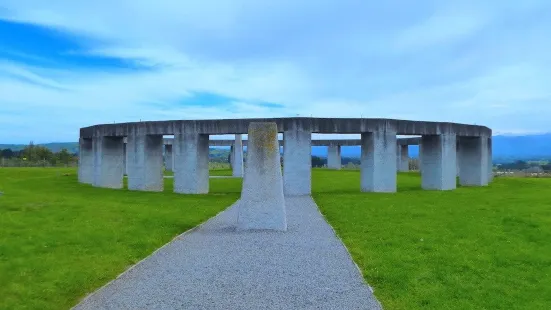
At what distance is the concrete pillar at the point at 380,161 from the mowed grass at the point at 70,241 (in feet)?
39.6

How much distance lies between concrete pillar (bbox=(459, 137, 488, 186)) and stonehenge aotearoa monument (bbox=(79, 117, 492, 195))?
0.42 feet

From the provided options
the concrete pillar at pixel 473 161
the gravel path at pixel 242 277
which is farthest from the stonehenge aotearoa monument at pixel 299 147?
the gravel path at pixel 242 277

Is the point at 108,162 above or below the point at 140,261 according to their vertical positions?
above

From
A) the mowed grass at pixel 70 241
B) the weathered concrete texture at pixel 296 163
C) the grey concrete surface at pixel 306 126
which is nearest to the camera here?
the mowed grass at pixel 70 241

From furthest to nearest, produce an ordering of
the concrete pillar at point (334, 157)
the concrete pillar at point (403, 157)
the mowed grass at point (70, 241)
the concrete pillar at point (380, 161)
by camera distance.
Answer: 1. the concrete pillar at point (334, 157)
2. the concrete pillar at point (403, 157)
3. the concrete pillar at point (380, 161)
4. the mowed grass at point (70, 241)

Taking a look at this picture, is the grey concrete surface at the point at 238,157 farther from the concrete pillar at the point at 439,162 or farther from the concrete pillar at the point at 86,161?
the concrete pillar at the point at 439,162

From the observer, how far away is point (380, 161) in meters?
32.6

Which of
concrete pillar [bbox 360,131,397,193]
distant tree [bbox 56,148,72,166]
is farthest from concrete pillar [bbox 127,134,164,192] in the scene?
distant tree [bbox 56,148,72,166]

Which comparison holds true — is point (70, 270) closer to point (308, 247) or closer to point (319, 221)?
point (308, 247)

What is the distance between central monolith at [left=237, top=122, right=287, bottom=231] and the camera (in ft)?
55.2

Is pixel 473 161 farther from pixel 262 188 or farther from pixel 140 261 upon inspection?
pixel 140 261

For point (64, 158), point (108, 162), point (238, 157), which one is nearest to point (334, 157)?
point (238, 157)

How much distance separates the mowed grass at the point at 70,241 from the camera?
388 inches

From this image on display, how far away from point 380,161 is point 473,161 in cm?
1129
